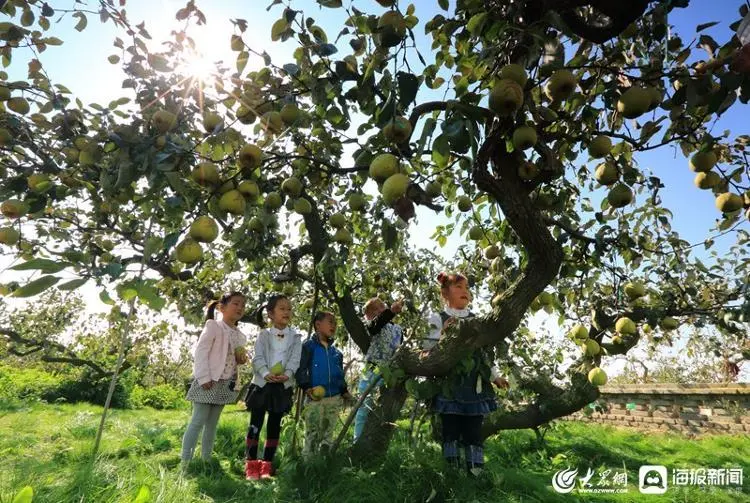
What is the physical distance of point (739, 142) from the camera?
2379mm

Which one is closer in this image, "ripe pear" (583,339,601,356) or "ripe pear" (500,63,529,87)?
"ripe pear" (500,63,529,87)

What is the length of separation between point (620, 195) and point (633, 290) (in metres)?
1.50

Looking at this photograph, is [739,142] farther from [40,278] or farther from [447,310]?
[40,278]

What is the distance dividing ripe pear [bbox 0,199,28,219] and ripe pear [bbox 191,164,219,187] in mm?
869

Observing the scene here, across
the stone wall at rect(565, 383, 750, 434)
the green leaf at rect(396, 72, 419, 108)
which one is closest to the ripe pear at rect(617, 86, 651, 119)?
the green leaf at rect(396, 72, 419, 108)

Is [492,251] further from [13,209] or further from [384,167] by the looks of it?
[13,209]

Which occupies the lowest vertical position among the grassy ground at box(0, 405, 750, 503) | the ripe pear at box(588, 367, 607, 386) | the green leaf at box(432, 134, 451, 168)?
the grassy ground at box(0, 405, 750, 503)

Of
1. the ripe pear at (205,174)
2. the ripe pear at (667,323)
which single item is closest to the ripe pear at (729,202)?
the ripe pear at (667,323)

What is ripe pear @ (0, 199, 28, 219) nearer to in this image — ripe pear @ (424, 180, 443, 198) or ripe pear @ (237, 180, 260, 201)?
ripe pear @ (237, 180, 260, 201)

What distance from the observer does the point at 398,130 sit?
1.44m

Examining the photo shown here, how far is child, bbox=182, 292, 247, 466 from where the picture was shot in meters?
3.36

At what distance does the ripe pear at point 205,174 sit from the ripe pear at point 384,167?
0.64 m

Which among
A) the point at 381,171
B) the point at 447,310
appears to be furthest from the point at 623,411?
the point at 381,171

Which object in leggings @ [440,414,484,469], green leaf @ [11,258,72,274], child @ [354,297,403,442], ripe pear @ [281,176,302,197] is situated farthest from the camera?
child @ [354,297,403,442]
